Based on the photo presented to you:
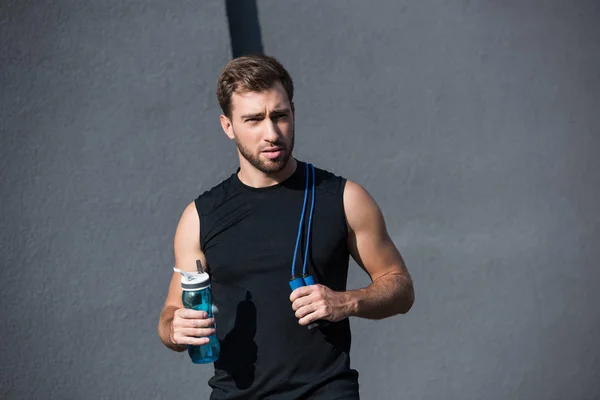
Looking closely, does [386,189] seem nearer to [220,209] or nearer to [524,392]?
[524,392]

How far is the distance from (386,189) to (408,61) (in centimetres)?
63

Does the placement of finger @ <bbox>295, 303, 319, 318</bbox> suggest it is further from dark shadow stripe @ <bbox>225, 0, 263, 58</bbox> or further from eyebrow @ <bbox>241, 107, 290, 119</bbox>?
dark shadow stripe @ <bbox>225, 0, 263, 58</bbox>

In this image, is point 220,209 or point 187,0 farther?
point 187,0

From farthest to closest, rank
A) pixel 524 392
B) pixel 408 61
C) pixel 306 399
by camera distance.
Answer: pixel 524 392 < pixel 408 61 < pixel 306 399

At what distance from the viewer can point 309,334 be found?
3322 mm

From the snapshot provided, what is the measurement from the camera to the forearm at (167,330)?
132 inches

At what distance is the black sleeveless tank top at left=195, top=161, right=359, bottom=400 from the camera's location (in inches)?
130

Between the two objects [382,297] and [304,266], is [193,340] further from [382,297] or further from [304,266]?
[382,297]

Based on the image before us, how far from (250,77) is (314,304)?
2.60 ft

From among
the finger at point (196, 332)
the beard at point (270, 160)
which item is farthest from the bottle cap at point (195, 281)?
the beard at point (270, 160)

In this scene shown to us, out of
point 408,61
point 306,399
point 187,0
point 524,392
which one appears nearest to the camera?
point 306,399

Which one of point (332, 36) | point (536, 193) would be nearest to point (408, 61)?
point (332, 36)

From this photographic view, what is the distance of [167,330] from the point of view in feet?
11.1

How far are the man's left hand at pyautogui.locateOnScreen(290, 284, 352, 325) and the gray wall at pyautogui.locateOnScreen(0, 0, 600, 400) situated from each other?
5.66 ft
